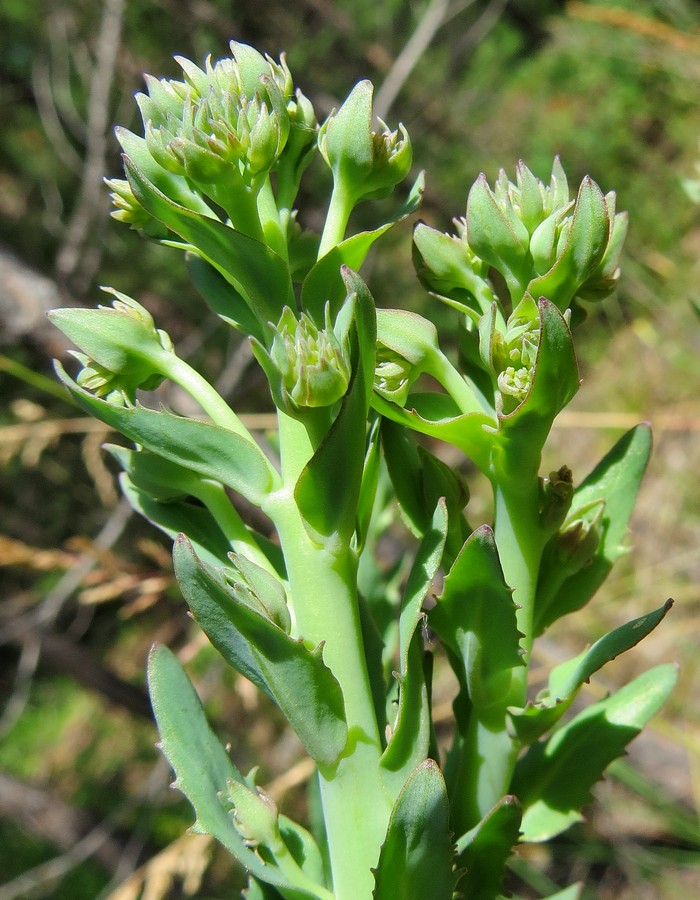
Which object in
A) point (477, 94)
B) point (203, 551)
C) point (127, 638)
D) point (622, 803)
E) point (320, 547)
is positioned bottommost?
point (127, 638)

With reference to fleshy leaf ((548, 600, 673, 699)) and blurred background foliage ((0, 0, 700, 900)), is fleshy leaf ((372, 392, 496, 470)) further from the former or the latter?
blurred background foliage ((0, 0, 700, 900))

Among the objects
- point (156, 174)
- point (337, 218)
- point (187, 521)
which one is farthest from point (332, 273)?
point (187, 521)

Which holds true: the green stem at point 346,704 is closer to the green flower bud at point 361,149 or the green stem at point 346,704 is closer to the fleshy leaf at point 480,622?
the fleshy leaf at point 480,622

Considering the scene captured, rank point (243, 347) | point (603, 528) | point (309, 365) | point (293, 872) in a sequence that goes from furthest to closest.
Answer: point (243, 347), point (603, 528), point (293, 872), point (309, 365)

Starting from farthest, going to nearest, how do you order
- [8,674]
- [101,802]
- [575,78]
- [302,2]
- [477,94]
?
[575,78] → [477,94] → [8,674] → [302,2] → [101,802]

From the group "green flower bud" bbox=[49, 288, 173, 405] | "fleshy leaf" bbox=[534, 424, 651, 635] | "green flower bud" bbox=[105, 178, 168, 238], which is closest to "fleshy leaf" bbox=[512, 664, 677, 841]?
"fleshy leaf" bbox=[534, 424, 651, 635]

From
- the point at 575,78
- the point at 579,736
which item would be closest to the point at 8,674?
the point at 579,736

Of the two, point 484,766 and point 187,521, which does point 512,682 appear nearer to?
point 484,766

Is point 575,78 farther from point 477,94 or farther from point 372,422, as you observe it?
point 372,422
